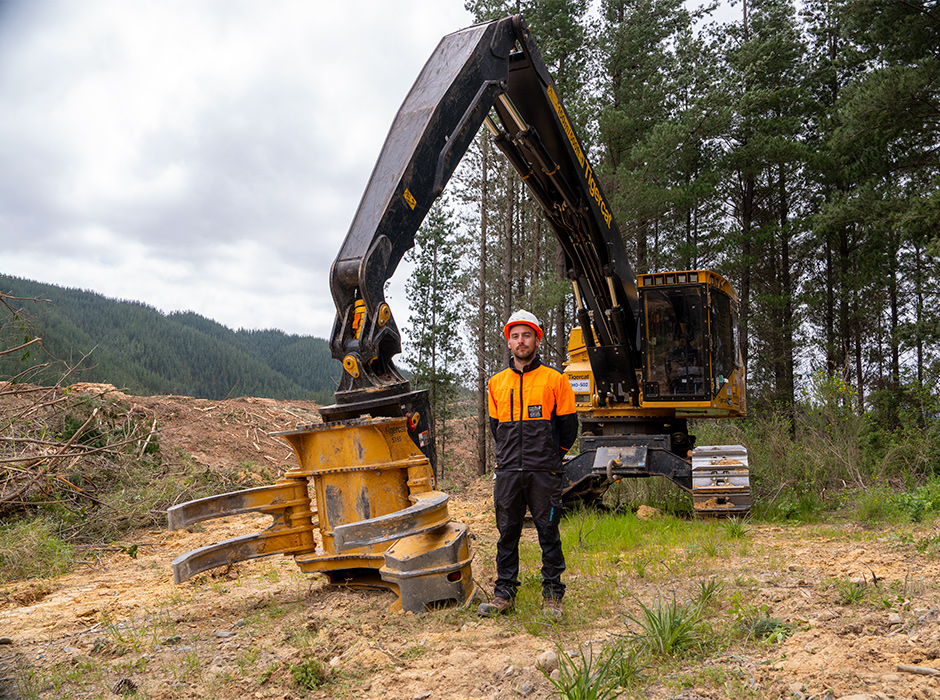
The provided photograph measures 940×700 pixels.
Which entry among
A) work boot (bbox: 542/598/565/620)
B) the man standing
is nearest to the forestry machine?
the man standing

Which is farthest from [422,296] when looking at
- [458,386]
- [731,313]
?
[731,313]

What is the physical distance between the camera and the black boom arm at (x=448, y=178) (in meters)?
4.53

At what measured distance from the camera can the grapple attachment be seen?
166 inches

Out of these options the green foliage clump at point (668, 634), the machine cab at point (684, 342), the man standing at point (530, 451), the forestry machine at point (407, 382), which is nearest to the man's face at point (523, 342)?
the man standing at point (530, 451)

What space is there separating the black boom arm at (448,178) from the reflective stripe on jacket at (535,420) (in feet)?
2.50

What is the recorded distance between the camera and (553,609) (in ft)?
14.0

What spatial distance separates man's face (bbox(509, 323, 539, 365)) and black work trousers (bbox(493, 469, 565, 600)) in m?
0.79

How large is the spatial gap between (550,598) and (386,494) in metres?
1.32

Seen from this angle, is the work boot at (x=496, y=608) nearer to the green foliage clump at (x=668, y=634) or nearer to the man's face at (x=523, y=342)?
the green foliage clump at (x=668, y=634)

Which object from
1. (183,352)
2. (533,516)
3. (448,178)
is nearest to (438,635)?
(533,516)

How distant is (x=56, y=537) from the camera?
7691 mm

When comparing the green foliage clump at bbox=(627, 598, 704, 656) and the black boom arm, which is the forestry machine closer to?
the black boom arm

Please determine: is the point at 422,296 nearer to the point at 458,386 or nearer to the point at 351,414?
the point at 458,386

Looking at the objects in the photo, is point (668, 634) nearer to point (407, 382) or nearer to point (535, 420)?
point (535, 420)
